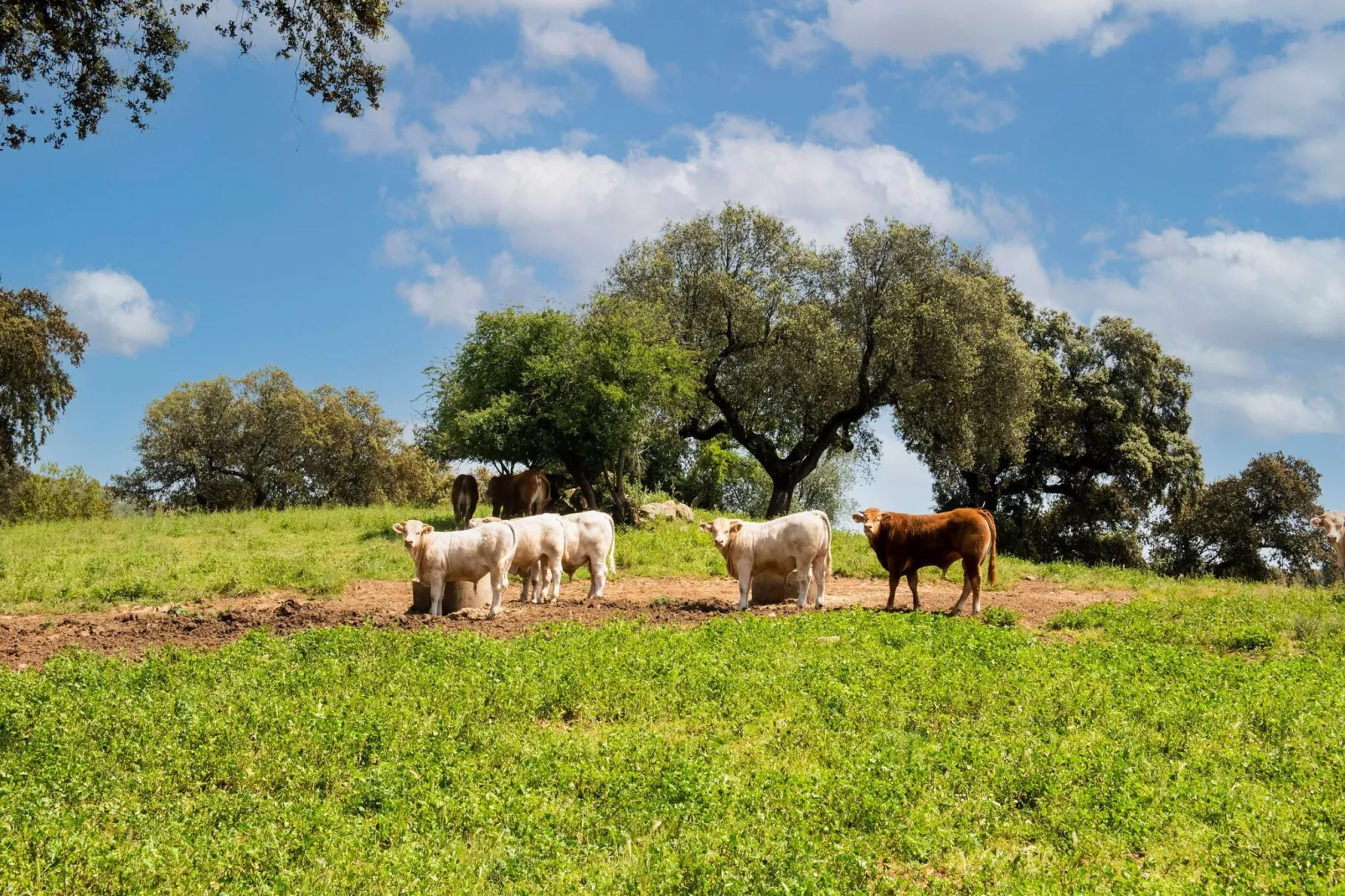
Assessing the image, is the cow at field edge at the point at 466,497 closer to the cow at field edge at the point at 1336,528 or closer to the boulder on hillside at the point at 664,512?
the boulder on hillside at the point at 664,512

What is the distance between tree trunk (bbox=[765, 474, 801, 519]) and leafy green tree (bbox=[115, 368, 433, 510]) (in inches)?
892

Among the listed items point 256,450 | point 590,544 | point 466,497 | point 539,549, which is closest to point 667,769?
point 539,549

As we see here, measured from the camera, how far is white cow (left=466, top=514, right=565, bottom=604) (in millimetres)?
18438

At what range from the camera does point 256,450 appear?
5641 centimetres

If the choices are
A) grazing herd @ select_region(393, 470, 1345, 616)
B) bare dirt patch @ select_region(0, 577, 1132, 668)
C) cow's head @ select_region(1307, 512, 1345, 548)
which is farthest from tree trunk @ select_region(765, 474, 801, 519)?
grazing herd @ select_region(393, 470, 1345, 616)

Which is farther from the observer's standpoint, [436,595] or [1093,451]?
[1093,451]

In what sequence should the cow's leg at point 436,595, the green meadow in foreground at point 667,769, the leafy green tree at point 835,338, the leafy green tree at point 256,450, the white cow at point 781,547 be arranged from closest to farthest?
1. the green meadow in foreground at point 667,769
2. the cow's leg at point 436,595
3. the white cow at point 781,547
4. the leafy green tree at point 835,338
5. the leafy green tree at point 256,450

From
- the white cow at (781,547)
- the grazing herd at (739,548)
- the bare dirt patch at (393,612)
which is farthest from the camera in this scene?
the white cow at (781,547)

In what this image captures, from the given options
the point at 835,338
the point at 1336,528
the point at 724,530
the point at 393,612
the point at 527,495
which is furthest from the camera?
the point at 835,338

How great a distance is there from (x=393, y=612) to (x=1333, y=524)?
68.7 feet

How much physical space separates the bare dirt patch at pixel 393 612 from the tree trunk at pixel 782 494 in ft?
59.9

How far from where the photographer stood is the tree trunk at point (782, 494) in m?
41.6

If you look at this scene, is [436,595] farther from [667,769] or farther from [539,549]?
[667,769]

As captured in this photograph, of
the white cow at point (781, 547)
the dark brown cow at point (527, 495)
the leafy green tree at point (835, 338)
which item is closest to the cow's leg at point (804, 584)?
the white cow at point (781, 547)
